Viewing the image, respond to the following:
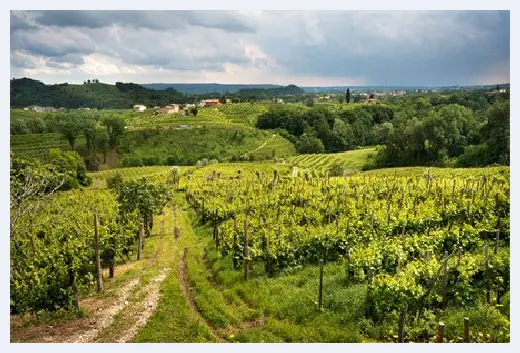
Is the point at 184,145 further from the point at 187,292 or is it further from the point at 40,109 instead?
the point at 187,292

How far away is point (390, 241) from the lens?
48.3 ft

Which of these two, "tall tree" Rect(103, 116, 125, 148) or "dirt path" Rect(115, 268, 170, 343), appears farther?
"tall tree" Rect(103, 116, 125, 148)

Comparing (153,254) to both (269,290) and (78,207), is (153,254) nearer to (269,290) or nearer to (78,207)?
(269,290)

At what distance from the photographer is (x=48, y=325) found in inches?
480

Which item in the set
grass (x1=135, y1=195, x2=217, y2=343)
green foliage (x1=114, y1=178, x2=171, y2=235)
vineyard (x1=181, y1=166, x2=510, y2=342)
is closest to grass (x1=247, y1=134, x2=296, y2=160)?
vineyard (x1=181, y1=166, x2=510, y2=342)

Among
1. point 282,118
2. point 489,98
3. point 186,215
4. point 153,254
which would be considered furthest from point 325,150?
point 153,254

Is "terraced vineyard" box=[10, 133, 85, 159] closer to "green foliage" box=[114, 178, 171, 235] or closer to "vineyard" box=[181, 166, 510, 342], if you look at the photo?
"green foliage" box=[114, 178, 171, 235]

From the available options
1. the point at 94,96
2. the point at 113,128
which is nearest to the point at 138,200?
the point at 113,128

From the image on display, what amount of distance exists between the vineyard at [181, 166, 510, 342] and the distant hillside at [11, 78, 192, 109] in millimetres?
129786

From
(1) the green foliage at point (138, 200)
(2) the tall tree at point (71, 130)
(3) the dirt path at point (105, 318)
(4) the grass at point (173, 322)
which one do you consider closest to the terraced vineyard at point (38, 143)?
(2) the tall tree at point (71, 130)

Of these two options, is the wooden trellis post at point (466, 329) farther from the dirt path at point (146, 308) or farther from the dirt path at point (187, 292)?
the dirt path at point (146, 308)

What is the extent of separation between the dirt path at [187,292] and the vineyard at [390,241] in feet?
5.77

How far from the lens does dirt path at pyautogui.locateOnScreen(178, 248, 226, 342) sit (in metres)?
11.7

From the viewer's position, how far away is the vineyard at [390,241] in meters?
10.7
